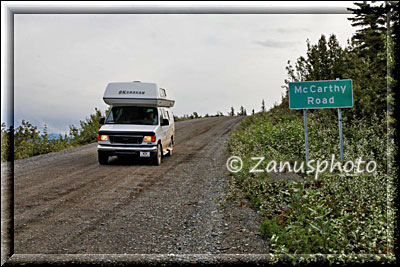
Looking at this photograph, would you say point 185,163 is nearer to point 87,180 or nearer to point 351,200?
point 87,180

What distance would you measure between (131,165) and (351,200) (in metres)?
7.10

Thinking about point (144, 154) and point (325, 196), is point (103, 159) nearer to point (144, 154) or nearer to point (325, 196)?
point (144, 154)

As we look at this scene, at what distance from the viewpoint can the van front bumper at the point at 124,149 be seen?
1036cm

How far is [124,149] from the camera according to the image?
10.5 metres

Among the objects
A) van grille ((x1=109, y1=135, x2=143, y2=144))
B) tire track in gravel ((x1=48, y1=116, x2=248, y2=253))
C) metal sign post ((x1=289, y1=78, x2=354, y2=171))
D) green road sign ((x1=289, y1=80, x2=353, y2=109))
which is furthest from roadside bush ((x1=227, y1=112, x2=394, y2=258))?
van grille ((x1=109, y1=135, x2=143, y2=144))

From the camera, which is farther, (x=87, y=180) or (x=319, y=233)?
(x=87, y=180)

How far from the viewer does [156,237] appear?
495 cm

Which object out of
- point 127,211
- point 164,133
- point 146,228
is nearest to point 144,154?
point 164,133

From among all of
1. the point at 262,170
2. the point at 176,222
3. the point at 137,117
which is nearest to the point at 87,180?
the point at 137,117

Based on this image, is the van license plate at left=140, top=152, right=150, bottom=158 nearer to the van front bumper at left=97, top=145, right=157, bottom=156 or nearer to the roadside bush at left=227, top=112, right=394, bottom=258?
the van front bumper at left=97, top=145, right=157, bottom=156

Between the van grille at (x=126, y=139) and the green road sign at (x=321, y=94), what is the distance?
5.94m

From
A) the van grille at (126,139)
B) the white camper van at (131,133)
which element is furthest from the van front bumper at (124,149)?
the van grille at (126,139)

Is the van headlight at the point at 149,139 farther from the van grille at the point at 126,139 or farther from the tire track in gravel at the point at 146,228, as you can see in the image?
the tire track in gravel at the point at 146,228

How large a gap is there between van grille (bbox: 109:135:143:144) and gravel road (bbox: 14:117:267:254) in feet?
2.41
